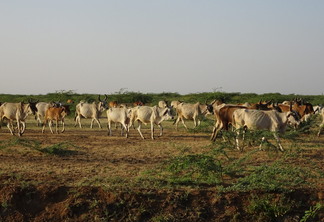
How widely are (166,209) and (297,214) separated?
2191mm

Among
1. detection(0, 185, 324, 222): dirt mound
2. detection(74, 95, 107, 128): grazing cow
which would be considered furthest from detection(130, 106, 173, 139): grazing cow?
detection(0, 185, 324, 222): dirt mound

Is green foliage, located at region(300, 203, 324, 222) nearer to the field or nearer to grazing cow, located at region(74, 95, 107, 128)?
the field

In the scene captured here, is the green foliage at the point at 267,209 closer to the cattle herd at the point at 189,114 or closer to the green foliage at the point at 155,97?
the cattle herd at the point at 189,114

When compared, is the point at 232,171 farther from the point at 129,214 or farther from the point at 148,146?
the point at 148,146

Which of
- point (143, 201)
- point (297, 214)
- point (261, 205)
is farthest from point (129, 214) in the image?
point (297, 214)

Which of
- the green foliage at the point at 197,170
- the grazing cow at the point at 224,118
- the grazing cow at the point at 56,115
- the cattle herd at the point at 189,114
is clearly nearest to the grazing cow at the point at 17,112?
the cattle herd at the point at 189,114

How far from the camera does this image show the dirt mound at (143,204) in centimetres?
782

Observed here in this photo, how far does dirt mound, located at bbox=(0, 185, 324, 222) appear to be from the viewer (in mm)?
7824

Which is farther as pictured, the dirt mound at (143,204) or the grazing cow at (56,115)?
the grazing cow at (56,115)

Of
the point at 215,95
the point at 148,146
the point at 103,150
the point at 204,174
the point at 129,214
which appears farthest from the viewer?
the point at 215,95

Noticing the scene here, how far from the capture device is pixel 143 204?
312 inches

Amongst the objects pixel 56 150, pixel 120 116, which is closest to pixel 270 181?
pixel 56 150

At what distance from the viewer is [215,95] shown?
37.8 m

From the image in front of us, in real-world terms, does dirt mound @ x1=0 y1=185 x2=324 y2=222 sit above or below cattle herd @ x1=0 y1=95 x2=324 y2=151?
below
